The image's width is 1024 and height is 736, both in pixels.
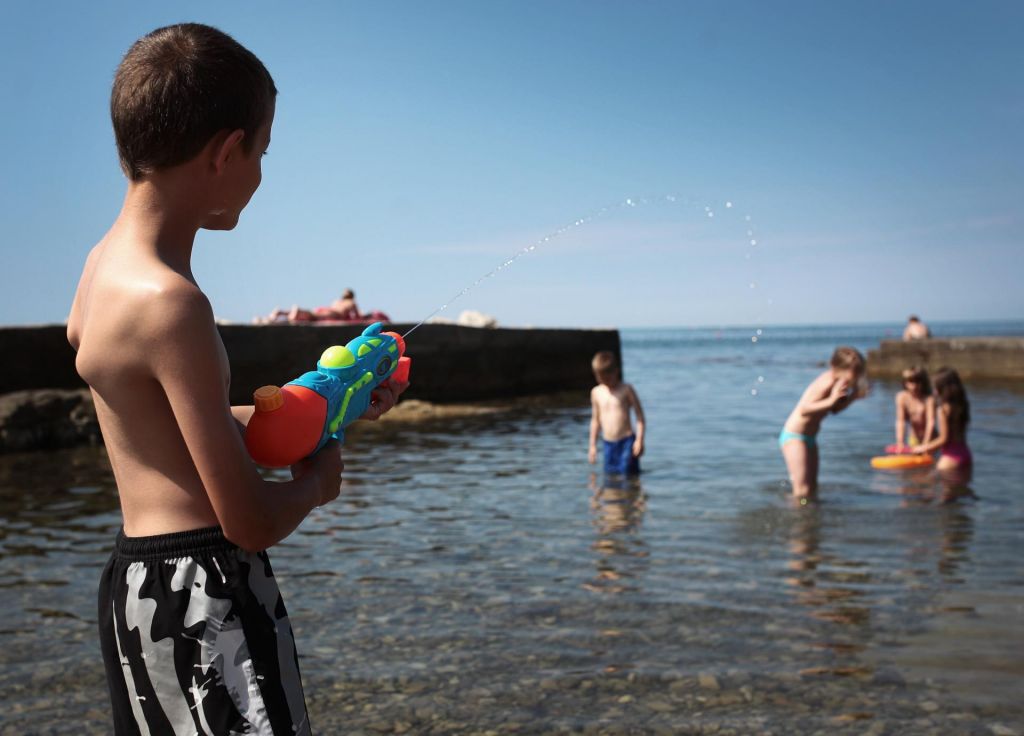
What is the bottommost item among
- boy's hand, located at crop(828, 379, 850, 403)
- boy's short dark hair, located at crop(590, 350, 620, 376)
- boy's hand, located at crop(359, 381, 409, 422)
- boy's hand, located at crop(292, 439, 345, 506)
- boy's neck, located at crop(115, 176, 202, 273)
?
boy's hand, located at crop(828, 379, 850, 403)

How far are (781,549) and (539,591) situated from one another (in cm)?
210

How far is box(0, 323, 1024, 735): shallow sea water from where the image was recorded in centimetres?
389

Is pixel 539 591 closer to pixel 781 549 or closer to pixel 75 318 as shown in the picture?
pixel 781 549

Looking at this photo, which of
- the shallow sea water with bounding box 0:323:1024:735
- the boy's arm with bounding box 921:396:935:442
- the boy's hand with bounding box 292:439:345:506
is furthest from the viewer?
the boy's arm with bounding box 921:396:935:442

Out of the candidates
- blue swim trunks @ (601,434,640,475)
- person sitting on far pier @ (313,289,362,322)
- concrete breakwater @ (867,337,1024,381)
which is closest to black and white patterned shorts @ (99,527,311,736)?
blue swim trunks @ (601,434,640,475)

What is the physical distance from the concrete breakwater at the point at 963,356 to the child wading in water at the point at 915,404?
1464cm

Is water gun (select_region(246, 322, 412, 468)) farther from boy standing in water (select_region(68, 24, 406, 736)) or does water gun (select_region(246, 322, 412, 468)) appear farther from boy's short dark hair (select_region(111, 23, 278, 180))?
boy's short dark hair (select_region(111, 23, 278, 180))

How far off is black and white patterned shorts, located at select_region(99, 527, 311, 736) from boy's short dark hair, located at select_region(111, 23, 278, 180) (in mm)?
688

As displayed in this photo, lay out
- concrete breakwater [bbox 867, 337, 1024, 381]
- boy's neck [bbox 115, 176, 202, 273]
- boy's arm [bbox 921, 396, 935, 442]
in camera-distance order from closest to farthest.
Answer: boy's neck [bbox 115, 176, 202, 273]
boy's arm [bbox 921, 396, 935, 442]
concrete breakwater [bbox 867, 337, 1024, 381]

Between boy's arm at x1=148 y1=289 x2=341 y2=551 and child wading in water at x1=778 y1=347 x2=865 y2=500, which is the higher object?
boy's arm at x1=148 y1=289 x2=341 y2=551

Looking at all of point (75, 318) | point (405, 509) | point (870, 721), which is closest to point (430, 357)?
point (405, 509)

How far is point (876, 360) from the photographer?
1145 inches

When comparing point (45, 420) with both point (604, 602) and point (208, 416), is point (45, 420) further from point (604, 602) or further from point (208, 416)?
point (208, 416)

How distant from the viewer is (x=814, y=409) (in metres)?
8.73
